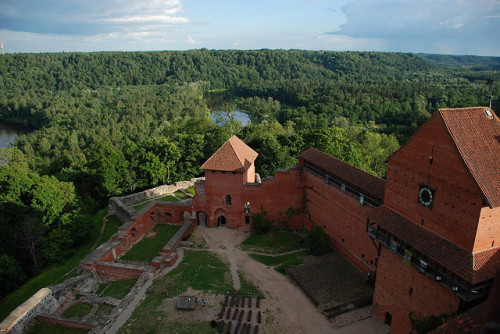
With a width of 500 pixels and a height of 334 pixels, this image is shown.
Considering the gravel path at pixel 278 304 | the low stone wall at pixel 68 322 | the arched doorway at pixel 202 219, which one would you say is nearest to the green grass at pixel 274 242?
the gravel path at pixel 278 304

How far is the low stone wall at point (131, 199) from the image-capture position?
36188mm

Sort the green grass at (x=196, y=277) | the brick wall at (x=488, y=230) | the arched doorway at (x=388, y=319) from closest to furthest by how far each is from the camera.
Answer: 1. the brick wall at (x=488, y=230)
2. the arched doorway at (x=388, y=319)
3. the green grass at (x=196, y=277)

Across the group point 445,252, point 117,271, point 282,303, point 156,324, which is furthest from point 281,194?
point 445,252

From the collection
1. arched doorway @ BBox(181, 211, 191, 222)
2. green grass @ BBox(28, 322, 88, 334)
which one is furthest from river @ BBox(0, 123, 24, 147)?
green grass @ BBox(28, 322, 88, 334)

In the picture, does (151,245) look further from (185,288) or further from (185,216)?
(185,288)

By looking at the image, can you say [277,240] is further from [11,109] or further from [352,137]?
[11,109]

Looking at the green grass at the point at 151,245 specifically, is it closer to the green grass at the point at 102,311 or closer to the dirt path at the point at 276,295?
the dirt path at the point at 276,295

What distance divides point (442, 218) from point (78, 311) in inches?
928

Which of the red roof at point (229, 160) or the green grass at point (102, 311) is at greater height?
the red roof at point (229, 160)

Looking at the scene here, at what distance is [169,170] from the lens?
151 ft

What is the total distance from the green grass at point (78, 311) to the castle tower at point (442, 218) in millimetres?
19743

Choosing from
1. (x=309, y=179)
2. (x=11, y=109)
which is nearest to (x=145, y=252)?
(x=309, y=179)

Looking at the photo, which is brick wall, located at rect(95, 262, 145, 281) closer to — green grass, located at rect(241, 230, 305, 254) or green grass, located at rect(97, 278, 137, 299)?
green grass, located at rect(97, 278, 137, 299)

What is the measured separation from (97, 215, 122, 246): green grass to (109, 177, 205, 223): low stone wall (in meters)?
0.54
